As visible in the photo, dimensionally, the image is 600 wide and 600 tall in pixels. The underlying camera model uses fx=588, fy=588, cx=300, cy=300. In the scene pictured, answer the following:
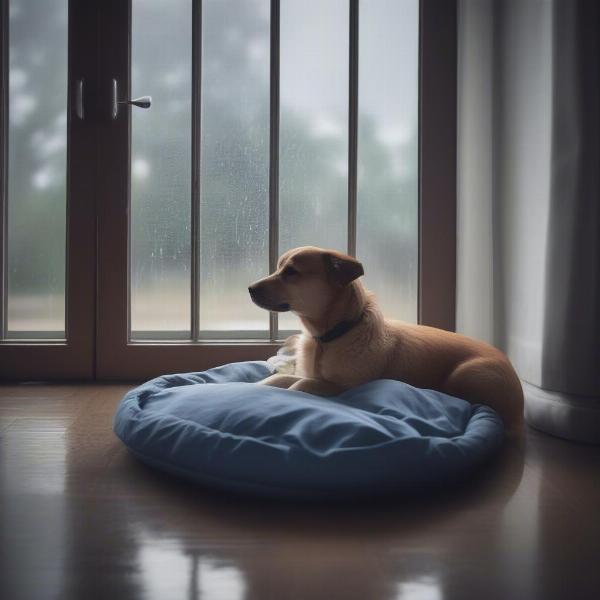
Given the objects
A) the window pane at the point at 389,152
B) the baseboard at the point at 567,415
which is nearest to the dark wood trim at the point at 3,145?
the window pane at the point at 389,152

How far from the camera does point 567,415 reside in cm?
158

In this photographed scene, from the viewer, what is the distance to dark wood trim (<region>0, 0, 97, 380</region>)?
223cm

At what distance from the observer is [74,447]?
56.9 inches

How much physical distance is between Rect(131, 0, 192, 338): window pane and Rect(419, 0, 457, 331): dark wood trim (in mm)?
919

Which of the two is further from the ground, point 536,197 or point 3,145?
point 3,145

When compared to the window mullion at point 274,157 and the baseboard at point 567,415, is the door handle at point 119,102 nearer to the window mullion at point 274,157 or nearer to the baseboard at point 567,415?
the window mullion at point 274,157

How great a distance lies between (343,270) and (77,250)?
1.22 metres

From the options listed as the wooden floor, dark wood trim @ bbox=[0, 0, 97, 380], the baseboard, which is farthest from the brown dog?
dark wood trim @ bbox=[0, 0, 97, 380]

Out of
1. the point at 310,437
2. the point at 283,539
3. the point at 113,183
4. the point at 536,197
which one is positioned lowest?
the point at 283,539

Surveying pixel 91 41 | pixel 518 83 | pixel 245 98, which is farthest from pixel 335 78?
pixel 91 41

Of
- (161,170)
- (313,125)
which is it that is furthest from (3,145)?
(313,125)

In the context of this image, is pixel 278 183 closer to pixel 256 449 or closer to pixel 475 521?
pixel 256 449

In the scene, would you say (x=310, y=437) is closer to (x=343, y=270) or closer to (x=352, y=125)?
(x=343, y=270)

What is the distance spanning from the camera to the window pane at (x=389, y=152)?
7.58 feet
